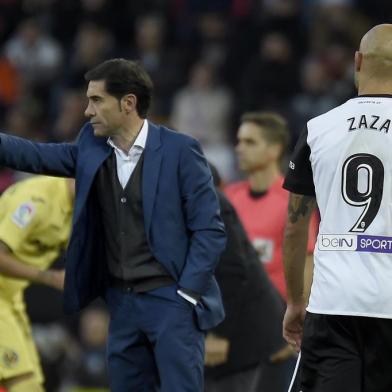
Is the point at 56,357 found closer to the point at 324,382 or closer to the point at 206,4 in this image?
the point at 206,4

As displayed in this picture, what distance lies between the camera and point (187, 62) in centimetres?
1377

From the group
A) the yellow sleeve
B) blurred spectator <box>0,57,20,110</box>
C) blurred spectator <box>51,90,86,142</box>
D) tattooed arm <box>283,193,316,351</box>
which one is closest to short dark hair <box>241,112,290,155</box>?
the yellow sleeve

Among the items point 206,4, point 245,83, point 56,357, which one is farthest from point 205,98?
point 56,357

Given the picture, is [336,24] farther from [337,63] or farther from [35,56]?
[35,56]

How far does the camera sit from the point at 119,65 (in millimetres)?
5820

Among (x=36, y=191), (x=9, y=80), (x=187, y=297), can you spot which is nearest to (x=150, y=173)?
(x=187, y=297)

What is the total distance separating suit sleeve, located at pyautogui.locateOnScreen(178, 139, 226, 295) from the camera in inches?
226

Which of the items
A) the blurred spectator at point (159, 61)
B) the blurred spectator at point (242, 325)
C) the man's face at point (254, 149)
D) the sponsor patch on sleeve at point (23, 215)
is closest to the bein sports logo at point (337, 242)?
the blurred spectator at point (242, 325)

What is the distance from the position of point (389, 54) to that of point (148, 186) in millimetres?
1359

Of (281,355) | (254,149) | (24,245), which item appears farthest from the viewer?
(254,149)

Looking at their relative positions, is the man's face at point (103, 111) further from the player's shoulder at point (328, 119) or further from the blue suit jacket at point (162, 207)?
the player's shoulder at point (328, 119)

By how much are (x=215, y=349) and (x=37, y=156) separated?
176cm

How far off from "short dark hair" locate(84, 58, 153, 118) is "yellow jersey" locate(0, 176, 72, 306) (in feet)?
4.15

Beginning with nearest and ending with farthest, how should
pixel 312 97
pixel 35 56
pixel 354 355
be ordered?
pixel 354 355, pixel 312 97, pixel 35 56
